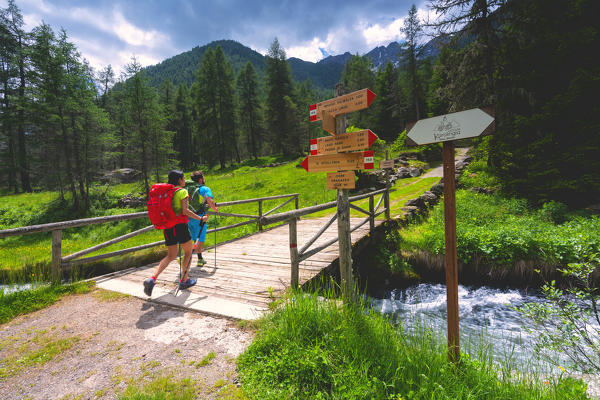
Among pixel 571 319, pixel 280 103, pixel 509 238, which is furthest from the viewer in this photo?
pixel 280 103

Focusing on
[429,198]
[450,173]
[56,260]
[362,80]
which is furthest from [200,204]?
[362,80]

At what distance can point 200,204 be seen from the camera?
582cm

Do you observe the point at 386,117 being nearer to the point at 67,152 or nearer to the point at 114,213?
the point at 114,213

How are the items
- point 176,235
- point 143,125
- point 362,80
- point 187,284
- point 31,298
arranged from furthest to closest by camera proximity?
point 362,80 < point 143,125 < point 187,284 < point 176,235 < point 31,298

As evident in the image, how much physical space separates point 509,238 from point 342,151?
6.59 metres

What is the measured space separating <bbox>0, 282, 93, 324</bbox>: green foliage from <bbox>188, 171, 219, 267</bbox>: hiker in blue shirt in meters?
2.20

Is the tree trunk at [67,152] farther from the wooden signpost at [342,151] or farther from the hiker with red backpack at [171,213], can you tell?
the wooden signpost at [342,151]

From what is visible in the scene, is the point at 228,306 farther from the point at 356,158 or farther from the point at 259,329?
the point at 356,158

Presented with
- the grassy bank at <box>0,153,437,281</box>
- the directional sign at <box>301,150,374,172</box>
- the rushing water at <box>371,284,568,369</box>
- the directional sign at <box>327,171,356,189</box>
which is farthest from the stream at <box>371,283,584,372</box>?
the grassy bank at <box>0,153,437,281</box>

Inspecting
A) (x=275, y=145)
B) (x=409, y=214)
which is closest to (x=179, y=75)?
(x=275, y=145)

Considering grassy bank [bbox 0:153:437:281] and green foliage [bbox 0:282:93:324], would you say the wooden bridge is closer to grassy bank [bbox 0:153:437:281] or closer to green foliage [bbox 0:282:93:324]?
green foliage [bbox 0:282:93:324]

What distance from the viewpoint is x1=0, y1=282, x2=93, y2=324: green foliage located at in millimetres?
4020

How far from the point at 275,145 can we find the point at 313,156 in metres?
36.6

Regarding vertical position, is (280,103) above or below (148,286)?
above
